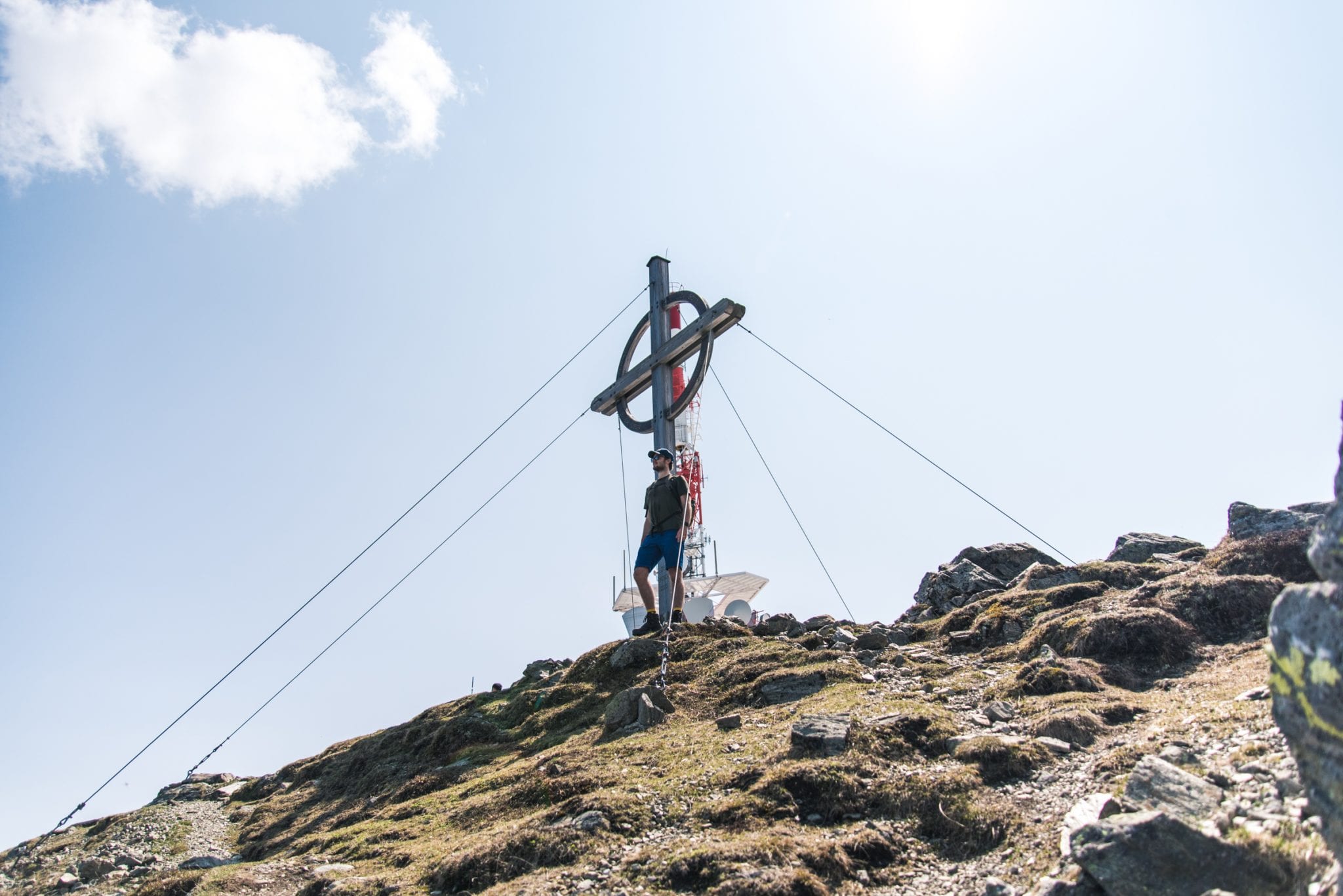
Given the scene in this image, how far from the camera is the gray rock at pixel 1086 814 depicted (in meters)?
5.31

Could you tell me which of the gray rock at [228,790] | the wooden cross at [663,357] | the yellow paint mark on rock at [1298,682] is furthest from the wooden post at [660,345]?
the yellow paint mark on rock at [1298,682]

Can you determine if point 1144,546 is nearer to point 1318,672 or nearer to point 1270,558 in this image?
point 1270,558

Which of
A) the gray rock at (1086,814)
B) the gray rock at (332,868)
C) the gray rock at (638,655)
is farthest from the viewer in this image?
the gray rock at (638,655)

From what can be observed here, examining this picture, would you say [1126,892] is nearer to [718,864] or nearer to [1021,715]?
[718,864]

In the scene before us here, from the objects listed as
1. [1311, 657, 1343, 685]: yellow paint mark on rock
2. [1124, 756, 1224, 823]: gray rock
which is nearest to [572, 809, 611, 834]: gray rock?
[1124, 756, 1224, 823]: gray rock

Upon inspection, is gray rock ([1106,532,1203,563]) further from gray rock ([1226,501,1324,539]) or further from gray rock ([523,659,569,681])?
gray rock ([523,659,569,681])

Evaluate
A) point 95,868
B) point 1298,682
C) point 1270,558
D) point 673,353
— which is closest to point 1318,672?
point 1298,682

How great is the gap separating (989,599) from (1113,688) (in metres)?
5.09

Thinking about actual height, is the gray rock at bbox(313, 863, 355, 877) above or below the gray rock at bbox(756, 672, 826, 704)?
below

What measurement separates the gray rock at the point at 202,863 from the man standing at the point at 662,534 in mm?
6325

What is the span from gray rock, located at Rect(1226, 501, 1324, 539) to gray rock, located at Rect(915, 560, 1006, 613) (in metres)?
3.49

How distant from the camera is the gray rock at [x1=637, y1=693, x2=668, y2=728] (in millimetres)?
10531

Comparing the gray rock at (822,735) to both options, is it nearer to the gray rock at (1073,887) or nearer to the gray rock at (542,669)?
the gray rock at (1073,887)

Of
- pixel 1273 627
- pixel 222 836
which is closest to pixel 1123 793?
pixel 1273 627
